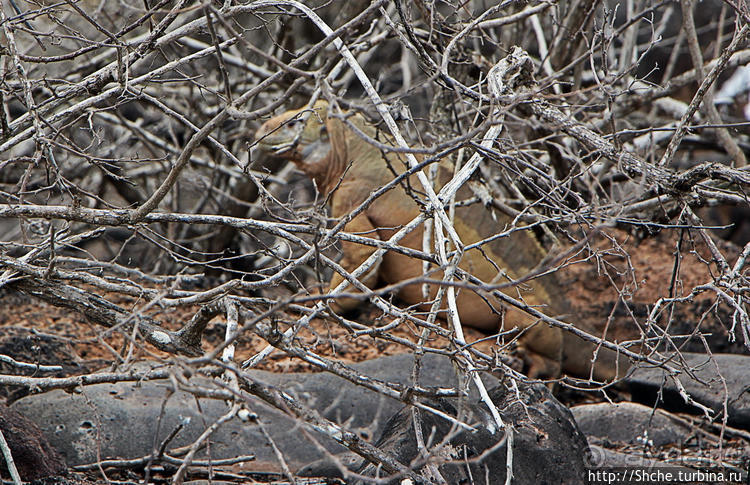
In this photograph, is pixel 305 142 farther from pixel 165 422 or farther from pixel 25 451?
pixel 25 451

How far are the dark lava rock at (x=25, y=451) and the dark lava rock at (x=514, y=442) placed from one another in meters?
1.18

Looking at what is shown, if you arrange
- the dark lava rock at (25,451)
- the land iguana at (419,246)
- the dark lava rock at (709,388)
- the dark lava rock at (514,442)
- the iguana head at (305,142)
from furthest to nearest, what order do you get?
the iguana head at (305,142)
the land iguana at (419,246)
the dark lava rock at (709,388)
the dark lava rock at (25,451)
the dark lava rock at (514,442)

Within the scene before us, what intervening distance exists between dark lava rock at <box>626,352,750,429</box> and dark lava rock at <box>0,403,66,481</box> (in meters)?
2.99

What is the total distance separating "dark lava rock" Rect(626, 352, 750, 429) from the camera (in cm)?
448

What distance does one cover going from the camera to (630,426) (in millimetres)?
4707

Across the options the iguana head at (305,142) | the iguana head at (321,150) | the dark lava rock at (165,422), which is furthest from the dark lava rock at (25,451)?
the iguana head at (321,150)

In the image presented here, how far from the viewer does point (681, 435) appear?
4.59 meters

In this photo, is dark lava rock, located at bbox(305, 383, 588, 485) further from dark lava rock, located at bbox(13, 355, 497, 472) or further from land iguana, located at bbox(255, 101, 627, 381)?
land iguana, located at bbox(255, 101, 627, 381)

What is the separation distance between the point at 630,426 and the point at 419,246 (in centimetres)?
209

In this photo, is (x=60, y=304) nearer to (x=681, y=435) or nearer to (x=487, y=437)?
(x=487, y=437)

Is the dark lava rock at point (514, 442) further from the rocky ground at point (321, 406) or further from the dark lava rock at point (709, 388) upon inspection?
the dark lava rock at point (709, 388)

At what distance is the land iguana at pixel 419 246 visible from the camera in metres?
5.79

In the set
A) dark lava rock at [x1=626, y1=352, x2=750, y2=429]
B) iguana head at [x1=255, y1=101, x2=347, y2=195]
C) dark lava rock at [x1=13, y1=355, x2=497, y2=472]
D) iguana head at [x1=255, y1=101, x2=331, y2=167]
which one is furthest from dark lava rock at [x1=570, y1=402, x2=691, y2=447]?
iguana head at [x1=255, y1=101, x2=331, y2=167]

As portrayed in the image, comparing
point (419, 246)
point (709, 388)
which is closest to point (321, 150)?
point (419, 246)
